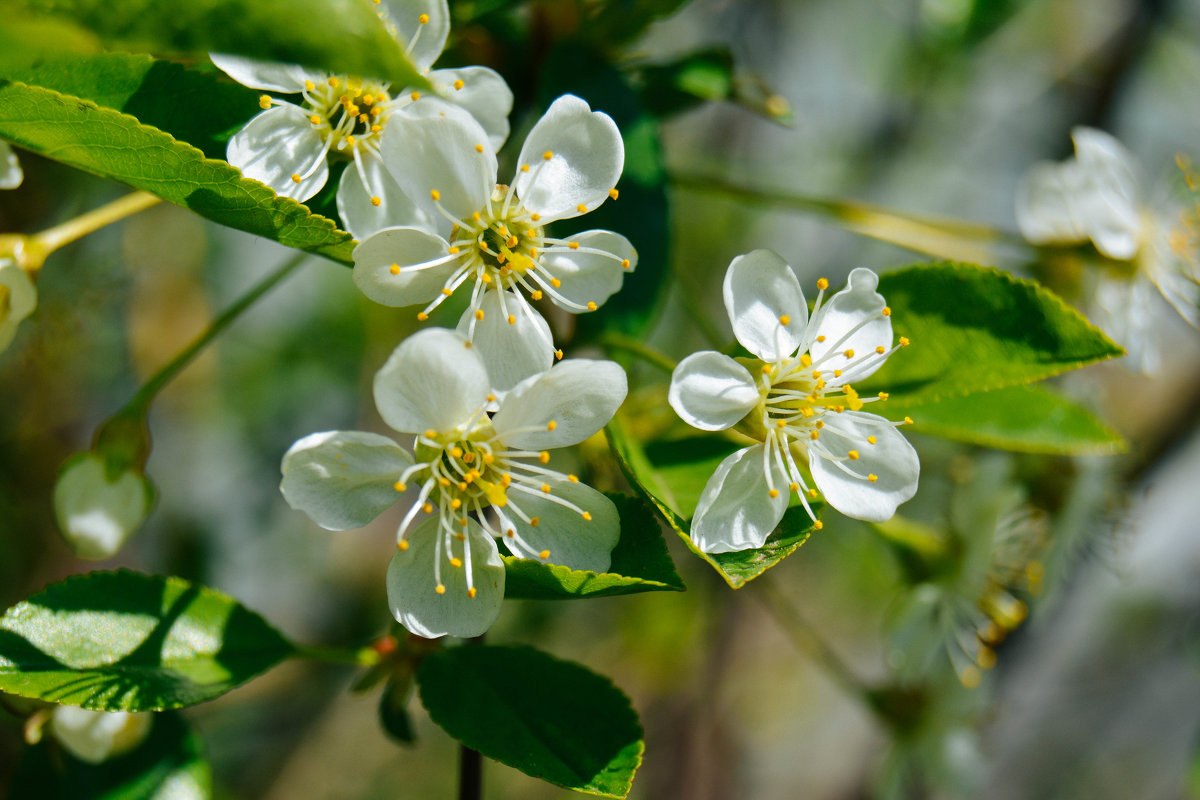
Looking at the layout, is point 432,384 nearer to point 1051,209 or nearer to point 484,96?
point 484,96

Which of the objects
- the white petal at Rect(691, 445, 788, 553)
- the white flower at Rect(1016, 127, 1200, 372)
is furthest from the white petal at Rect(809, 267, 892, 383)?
the white flower at Rect(1016, 127, 1200, 372)

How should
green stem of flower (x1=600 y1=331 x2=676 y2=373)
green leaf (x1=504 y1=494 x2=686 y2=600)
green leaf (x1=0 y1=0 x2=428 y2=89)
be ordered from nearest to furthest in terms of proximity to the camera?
green leaf (x1=0 y1=0 x2=428 y2=89), green leaf (x1=504 y1=494 x2=686 y2=600), green stem of flower (x1=600 y1=331 x2=676 y2=373)

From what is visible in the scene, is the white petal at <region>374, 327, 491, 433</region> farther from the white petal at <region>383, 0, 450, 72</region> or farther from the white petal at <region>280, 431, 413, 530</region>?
the white petal at <region>383, 0, 450, 72</region>

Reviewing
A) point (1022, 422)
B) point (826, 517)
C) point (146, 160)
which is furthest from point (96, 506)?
point (826, 517)

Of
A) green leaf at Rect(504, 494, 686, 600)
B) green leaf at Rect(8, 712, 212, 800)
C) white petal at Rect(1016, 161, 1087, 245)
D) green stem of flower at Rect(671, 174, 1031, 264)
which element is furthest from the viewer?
white petal at Rect(1016, 161, 1087, 245)

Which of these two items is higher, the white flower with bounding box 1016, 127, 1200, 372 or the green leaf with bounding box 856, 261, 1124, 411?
the green leaf with bounding box 856, 261, 1124, 411

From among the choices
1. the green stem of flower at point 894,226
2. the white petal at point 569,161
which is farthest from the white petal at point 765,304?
the green stem of flower at point 894,226
